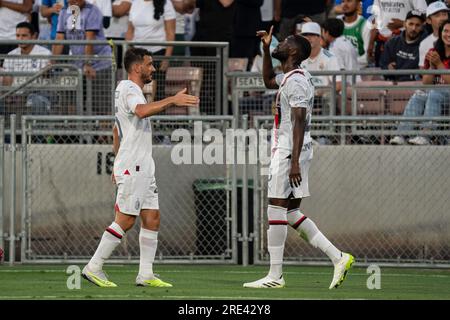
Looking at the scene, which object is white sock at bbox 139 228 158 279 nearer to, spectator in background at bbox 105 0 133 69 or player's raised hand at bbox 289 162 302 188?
player's raised hand at bbox 289 162 302 188

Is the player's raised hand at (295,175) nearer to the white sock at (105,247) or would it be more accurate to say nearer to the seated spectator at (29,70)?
the white sock at (105,247)

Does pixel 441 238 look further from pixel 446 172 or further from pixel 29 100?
pixel 29 100

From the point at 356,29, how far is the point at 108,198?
5671mm

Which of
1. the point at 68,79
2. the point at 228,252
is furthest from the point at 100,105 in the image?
the point at 228,252

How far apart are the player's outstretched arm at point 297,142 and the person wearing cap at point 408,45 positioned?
21.4ft

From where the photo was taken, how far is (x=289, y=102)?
12.4 m

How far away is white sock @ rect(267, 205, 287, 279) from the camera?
41.0ft

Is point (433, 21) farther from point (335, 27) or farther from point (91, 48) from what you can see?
point (91, 48)

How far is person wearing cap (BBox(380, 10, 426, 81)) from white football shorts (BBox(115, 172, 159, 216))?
7.03 m

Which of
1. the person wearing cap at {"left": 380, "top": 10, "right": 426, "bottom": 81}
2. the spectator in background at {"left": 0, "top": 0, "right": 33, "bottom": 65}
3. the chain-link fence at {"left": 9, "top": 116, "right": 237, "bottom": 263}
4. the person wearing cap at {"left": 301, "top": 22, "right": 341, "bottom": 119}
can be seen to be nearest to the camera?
the chain-link fence at {"left": 9, "top": 116, "right": 237, "bottom": 263}

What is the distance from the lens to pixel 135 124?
493 inches

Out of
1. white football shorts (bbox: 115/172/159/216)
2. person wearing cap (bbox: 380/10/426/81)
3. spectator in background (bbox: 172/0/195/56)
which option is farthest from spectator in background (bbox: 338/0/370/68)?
white football shorts (bbox: 115/172/159/216)

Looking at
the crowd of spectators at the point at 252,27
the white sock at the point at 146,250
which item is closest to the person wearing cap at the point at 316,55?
the crowd of spectators at the point at 252,27

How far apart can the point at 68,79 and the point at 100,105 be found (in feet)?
1.83
